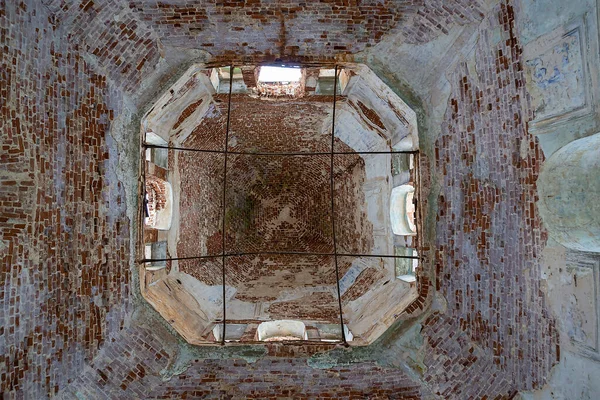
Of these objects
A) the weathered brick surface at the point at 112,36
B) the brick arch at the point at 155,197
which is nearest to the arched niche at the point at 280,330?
the brick arch at the point at 155,197

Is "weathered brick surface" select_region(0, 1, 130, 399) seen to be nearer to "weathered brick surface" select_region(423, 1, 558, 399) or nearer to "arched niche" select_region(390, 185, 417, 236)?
"weathered brick surface" select_region(423, 1, 558, 399)

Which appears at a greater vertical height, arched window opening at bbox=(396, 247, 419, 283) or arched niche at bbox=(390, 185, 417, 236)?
arched niche at bbox=(390, 185, 417, 236)

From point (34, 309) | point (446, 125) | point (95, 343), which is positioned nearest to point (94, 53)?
point (34, 309)

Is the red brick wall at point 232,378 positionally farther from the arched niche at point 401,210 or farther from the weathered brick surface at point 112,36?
the weathered brick surface at point 112,36

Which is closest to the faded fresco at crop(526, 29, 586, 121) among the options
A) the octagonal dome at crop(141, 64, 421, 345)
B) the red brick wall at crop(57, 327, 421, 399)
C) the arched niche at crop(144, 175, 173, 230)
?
the octagonal dome at crop(141, 64, 421, 345)

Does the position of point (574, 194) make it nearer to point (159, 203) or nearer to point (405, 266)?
point (405, 266)

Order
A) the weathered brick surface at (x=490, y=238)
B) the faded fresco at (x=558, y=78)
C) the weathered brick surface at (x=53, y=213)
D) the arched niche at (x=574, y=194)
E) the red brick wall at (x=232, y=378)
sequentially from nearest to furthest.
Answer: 1. the arched niche at (x=574, y=194)
2. the faded fresco at (x=558, y=78)
3. the weathered brick surface at (x=53, y=213)
4. the weathered brick surface at (x=490, y=238)
5. the red brick wall at (x=232, y=378)

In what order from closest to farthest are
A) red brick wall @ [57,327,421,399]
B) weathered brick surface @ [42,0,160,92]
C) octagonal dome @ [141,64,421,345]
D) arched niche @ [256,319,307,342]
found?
weathered brick surface @ [42,0,160,92]
red brick wall @ [57,327,421,399]
octagonal dome @ [141,64,421,345]
arched niche @ [256,319,307,342]
